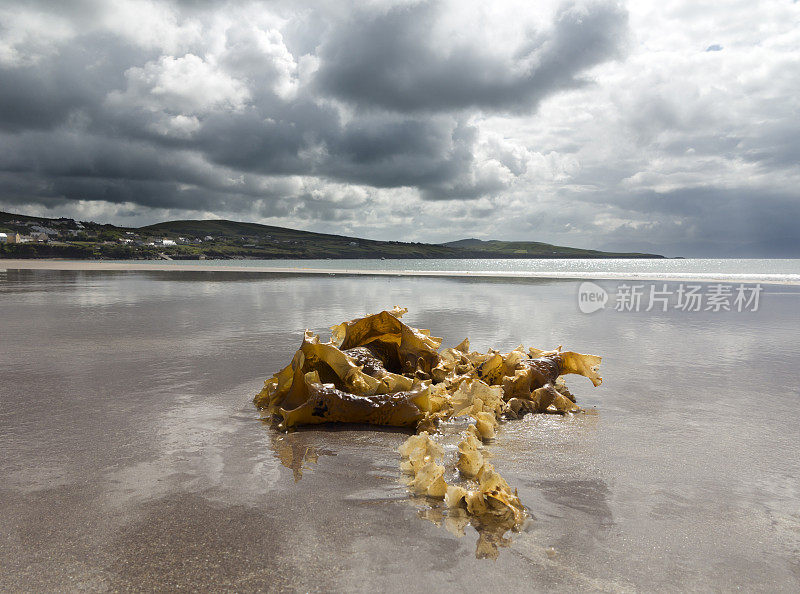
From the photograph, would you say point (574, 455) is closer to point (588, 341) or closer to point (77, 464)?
point (77, 464)

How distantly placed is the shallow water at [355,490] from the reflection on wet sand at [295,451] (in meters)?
0.02

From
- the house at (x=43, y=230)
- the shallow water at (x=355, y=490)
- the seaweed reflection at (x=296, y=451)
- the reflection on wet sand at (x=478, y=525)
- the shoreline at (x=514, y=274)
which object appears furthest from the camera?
the house at (x=43, y=230)

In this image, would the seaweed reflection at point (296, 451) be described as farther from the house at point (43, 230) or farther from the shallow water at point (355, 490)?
the house at point (43, 230)

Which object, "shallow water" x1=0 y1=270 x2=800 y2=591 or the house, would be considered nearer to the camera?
"shallow water" x1=0 y1=270 x2=800 y2=591

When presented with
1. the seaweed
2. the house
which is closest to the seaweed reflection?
the seaweed

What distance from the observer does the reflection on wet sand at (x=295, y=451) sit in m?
3.77

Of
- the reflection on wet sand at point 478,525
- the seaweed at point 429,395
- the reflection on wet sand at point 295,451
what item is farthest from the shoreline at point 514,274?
the reflection on wet sand at point 478,525

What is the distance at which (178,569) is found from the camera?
7.91ft

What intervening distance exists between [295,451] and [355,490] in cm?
95

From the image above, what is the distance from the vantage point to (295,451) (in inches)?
161

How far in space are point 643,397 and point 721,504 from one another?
2873mm

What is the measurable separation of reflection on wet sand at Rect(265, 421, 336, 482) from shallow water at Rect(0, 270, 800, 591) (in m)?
0.02

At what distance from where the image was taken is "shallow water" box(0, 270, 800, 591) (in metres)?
2.40

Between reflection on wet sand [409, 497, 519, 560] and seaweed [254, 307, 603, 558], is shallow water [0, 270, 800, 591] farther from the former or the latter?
seaweed [254, 307, 603, 558]
